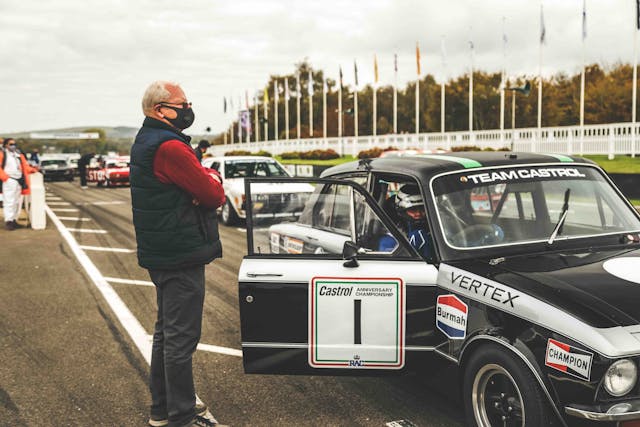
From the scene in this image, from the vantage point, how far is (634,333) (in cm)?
289

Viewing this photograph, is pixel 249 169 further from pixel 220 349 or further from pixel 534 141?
pixel 534 141

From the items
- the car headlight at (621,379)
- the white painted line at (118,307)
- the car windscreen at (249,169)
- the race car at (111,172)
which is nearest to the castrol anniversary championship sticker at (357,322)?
the car headlight at (621,379)

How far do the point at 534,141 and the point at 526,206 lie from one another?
35.7 meters

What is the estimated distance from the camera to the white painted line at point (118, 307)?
583 centimetres

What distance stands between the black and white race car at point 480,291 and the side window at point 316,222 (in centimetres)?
2

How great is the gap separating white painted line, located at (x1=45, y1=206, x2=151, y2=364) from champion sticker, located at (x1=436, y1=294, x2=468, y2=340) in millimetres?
2651

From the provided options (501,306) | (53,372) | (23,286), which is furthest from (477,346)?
(23,286)

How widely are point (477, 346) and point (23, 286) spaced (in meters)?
6.76

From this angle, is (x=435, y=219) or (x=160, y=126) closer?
(x=160, y=126)

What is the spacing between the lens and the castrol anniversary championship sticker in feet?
12.7

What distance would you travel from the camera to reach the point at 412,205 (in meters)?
4.41

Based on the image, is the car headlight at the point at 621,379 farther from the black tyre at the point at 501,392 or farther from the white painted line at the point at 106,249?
the white painted line at the point at 106,249

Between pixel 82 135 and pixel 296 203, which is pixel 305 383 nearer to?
pixel 296 203

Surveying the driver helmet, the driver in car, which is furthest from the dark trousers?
the driver helmet
